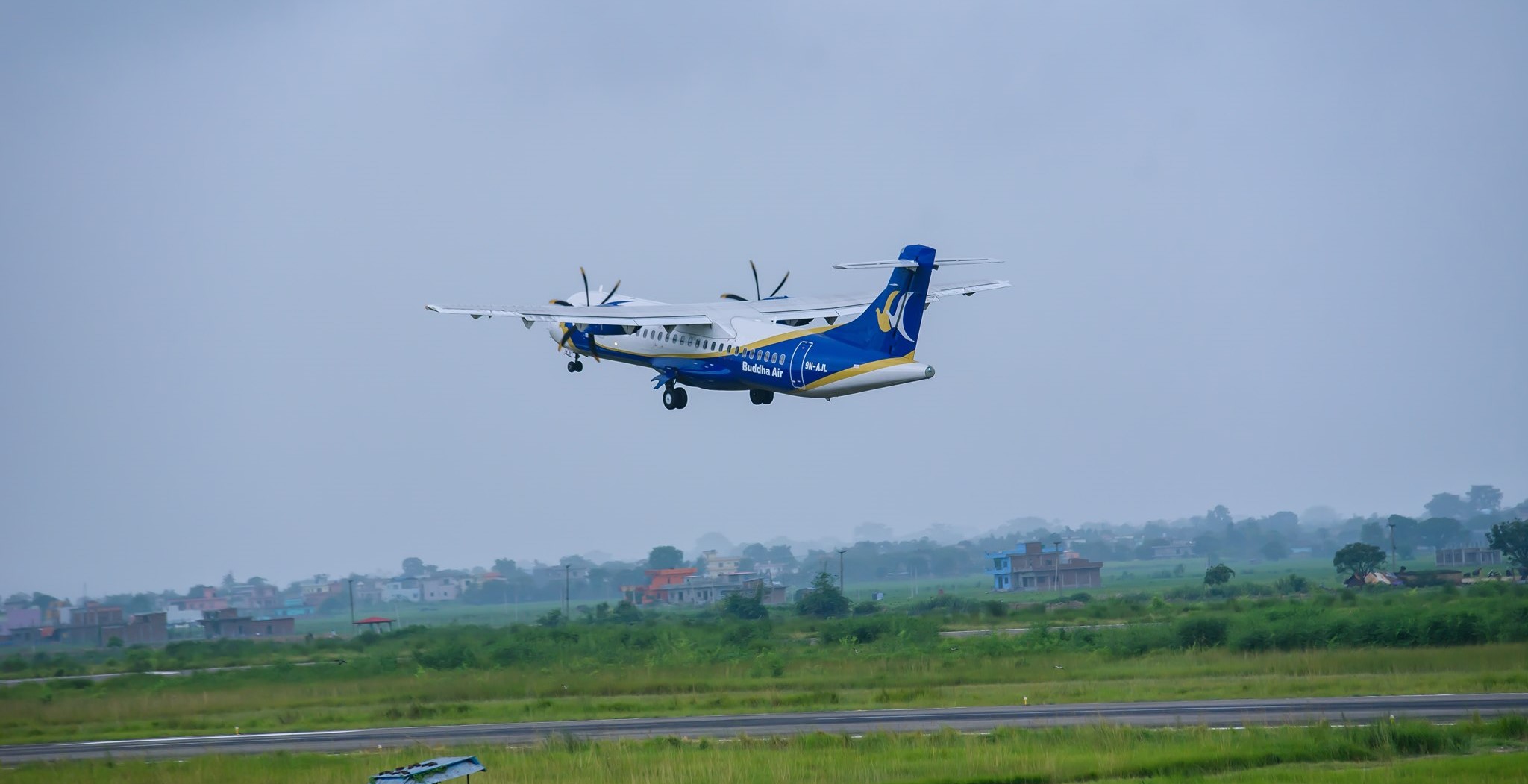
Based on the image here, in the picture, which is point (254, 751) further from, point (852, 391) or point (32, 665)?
point (32, 665)

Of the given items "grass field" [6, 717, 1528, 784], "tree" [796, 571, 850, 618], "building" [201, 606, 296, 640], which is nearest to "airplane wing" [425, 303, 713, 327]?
→ "grass field" [6, 717, 1528, 784]

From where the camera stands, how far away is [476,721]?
45.4 m

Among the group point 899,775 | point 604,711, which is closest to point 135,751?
point 604,711

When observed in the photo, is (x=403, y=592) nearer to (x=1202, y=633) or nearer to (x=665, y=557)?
(x=665, y=557)

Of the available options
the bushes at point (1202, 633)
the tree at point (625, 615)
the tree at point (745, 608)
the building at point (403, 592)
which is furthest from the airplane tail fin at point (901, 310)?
the building at point (403, 592)

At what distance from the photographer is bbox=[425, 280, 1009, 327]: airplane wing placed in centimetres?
5066

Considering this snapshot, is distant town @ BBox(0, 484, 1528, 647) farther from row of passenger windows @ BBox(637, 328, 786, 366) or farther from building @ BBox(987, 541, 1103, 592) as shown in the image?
row of passenger windows @ BBox(637, 328, 786, 366)

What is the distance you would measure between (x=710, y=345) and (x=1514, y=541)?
71209 mm

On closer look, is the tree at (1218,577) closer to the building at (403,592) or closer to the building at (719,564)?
the building at (719,564)

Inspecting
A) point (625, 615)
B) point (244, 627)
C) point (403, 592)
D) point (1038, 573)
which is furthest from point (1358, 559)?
point (403, 592)

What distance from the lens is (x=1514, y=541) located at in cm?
9650

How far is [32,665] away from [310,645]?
1626 cm

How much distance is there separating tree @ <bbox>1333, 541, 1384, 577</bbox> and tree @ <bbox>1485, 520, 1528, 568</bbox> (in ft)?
25.7

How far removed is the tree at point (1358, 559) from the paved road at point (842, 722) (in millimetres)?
69712
